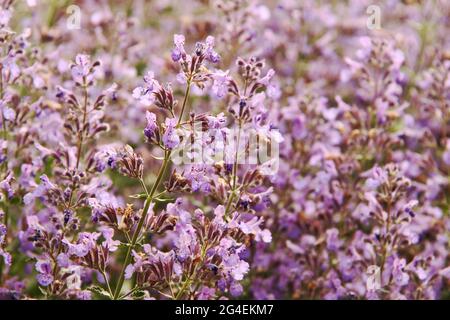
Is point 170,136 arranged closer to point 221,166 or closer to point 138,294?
point 221,166

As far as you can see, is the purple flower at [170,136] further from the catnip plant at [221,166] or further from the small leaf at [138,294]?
the small leaf at [138,294]

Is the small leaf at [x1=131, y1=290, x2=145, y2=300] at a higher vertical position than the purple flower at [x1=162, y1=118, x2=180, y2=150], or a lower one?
lower

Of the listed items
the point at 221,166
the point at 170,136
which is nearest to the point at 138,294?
the point at 221,166

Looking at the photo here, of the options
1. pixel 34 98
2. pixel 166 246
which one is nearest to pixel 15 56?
pixel 34 98

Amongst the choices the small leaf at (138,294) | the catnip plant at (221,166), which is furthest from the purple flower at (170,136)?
the small leaf at (138,294)

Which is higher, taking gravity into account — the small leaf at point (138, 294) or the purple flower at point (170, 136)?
the purple flower at point (170, 136)

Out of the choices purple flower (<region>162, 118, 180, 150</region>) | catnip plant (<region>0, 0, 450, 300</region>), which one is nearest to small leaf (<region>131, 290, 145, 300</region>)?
catnip plant (<region>0, 0, 450, 300</region>)

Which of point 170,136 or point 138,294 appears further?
point 138,294

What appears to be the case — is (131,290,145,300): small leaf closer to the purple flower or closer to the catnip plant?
the catnip plant

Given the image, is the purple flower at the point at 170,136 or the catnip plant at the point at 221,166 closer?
the purple flower at the point at 170,136
